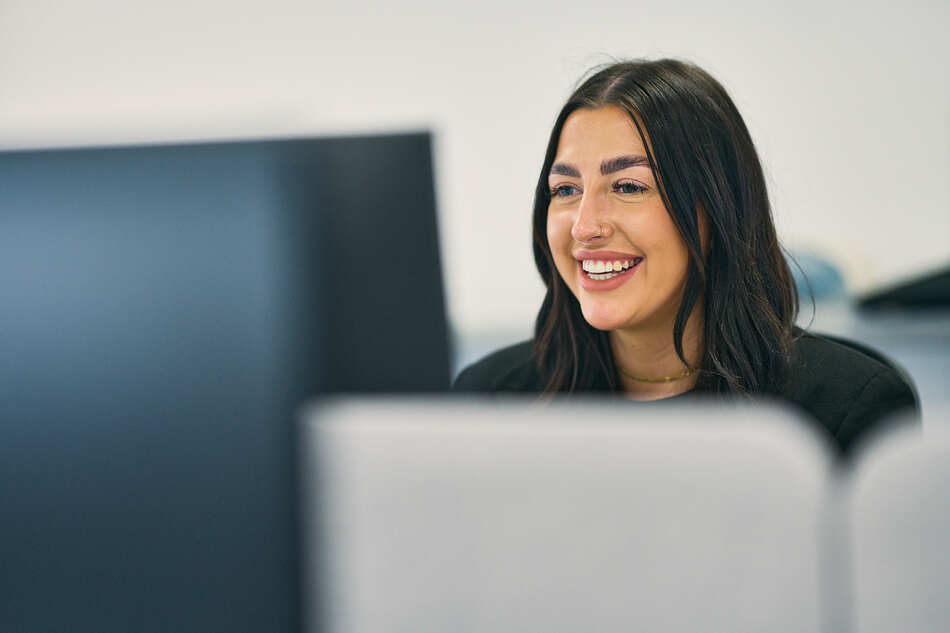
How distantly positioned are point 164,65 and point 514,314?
4.68 feet

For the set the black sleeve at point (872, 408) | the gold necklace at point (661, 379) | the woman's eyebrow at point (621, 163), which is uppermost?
the woman's eyebrow at point (621, 163)

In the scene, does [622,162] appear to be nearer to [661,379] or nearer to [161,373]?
[661,379]

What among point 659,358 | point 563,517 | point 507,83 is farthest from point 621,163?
point 507,83

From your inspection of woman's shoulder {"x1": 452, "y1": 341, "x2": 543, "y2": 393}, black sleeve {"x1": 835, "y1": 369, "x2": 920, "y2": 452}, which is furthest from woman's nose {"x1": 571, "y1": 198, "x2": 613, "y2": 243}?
black sleeve {"x1": 835, "y1": 369, "x2": 920, "y2": 452}

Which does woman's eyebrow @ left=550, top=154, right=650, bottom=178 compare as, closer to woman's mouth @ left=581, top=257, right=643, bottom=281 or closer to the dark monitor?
woman's mouth @ left=581, top=257, right=643, bottom=281

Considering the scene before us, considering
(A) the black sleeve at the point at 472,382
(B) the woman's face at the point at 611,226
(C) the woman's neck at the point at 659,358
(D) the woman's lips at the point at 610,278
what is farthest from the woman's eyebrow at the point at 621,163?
(A) the black sleeve at the point at 472,382

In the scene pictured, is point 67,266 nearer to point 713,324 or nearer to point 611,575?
point 611,575

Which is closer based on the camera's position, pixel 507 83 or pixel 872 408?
pixel 872 408

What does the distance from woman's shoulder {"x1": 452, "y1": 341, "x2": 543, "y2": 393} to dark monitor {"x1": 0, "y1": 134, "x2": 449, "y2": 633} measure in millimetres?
666

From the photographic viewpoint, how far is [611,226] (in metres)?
1.02

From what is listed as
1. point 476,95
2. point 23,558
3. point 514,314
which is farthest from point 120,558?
point 476,95

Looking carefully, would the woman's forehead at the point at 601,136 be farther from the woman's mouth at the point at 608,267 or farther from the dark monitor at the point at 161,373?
the dark monitor at the point at 161,373

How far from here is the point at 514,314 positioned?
103 inches

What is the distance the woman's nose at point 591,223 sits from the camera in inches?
39.9
